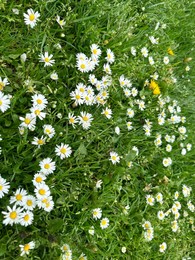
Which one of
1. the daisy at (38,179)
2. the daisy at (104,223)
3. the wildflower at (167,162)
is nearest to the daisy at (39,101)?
the daisy at (38,179)

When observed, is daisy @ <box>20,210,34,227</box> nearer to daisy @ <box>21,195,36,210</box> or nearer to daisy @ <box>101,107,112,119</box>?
daisy @ <box>21,195,36,210</box>

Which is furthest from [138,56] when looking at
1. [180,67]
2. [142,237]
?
[142,237]

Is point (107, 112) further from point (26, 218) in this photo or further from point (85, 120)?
point (26, 218)

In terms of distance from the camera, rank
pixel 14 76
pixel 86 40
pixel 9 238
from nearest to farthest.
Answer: pixel 9 238 < pixel 14 76 < pixel 86 40

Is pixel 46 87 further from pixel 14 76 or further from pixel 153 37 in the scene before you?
pixel 153 37

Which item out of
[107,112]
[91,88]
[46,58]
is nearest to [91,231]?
[107,112]

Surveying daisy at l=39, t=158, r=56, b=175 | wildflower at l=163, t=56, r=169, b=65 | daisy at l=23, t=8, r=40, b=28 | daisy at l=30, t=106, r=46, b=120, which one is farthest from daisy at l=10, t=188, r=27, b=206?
wildflower at l=163, t=56, r=169, b=65
